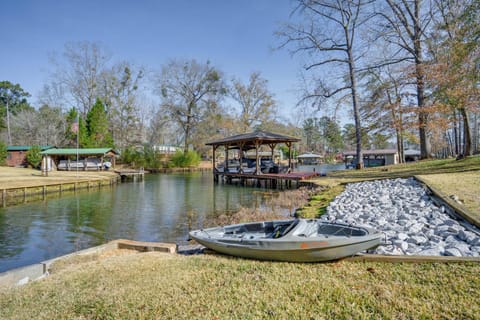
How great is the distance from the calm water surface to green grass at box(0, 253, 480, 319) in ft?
11.9

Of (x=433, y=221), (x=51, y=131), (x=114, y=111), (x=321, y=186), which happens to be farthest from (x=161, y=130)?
(x=433, y=221)

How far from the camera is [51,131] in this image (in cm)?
3694

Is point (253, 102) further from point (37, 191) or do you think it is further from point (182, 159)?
point (37, 191)

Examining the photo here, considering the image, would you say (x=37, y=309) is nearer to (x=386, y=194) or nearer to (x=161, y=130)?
(x=386, y=194)

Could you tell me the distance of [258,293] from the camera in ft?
8.80

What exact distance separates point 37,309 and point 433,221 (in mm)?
5689

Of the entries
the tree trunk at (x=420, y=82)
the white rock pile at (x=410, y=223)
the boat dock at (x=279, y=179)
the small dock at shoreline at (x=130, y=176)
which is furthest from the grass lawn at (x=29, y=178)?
the tree trunk at (x=420, y=82)

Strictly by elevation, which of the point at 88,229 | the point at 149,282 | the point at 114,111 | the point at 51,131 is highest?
the point at 114,111

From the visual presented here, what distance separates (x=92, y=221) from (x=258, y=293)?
8.66 metres

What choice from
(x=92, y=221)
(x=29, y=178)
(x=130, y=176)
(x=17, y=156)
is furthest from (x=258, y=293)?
(x=17, y=156)

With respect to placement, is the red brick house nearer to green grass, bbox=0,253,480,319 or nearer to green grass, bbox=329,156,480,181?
green grass, bbox=329,156,480,181

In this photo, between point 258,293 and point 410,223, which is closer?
point 258,293

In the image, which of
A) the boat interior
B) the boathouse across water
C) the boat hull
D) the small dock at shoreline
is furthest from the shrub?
the boat hull

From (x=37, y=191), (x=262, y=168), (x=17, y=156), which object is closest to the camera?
(x=37, y=191)
